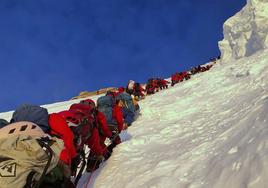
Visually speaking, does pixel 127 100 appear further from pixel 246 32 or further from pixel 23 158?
pixel 246 32

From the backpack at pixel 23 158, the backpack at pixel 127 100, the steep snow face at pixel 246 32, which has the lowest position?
the backpack at pixel 23 158

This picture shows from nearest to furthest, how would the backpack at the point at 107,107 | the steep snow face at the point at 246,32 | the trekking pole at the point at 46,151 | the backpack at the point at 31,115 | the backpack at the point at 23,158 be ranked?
the backpack at the point at 23,158
the trekking pole at the point at 46,151
the backpack at the point at 31,115
the backpack at the point at 107,107
the steep snow face at the point at 246,32

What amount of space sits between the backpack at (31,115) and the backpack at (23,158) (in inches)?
30.0

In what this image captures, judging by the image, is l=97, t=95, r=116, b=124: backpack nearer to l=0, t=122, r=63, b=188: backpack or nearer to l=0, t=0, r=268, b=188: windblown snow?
l=0, t=0, r=268, b=188: windblown snow

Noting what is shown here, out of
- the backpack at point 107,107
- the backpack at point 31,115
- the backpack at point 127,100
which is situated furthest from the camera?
the backpack at point 127,100

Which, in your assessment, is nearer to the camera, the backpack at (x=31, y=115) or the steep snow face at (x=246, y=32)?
the backpack at (x=31, y=115)

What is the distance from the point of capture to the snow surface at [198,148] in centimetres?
547

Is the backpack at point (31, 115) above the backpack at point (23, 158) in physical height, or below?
above

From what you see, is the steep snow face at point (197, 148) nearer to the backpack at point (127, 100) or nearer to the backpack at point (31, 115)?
the backpack at point (127, 100)

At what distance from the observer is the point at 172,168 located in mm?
7109

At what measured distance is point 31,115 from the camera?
5.66m

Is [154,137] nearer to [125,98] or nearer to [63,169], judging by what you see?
[125,98]

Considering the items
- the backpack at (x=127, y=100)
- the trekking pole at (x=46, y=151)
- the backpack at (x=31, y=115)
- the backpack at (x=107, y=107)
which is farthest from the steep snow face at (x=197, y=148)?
the trekking pole at (x=46, y=151)

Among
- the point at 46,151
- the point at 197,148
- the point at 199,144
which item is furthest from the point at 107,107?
the point at 46,151
